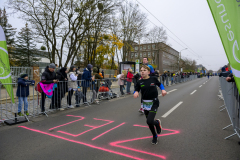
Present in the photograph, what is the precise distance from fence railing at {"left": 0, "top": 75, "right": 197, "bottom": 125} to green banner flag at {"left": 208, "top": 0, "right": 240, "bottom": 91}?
5737mm

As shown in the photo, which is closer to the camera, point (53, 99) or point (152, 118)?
point (152, 118)

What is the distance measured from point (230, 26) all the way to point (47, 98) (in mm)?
7380

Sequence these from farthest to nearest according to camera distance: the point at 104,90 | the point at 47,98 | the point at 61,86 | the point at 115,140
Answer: the point at 104,90 → the point at 47,98 → the point at 61,86 → the point at 115,140

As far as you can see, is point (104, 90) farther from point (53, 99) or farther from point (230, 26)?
point (230, 26)

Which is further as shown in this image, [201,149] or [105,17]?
[105,17]

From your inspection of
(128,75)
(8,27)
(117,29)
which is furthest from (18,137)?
(8,27)

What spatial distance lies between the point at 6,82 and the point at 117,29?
2481 cm

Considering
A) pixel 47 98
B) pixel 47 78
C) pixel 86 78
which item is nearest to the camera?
pixel 47 78

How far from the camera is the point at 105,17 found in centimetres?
1853

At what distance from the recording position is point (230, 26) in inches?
77.0

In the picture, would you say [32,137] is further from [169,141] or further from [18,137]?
[169,141]

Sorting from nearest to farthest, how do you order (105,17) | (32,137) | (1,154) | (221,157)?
(221,157) < (1,154) < (32,137) < (105,17)

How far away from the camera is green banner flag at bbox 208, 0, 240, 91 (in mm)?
1877

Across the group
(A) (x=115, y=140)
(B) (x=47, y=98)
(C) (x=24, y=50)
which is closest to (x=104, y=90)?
(B) (x=47, y=98)
